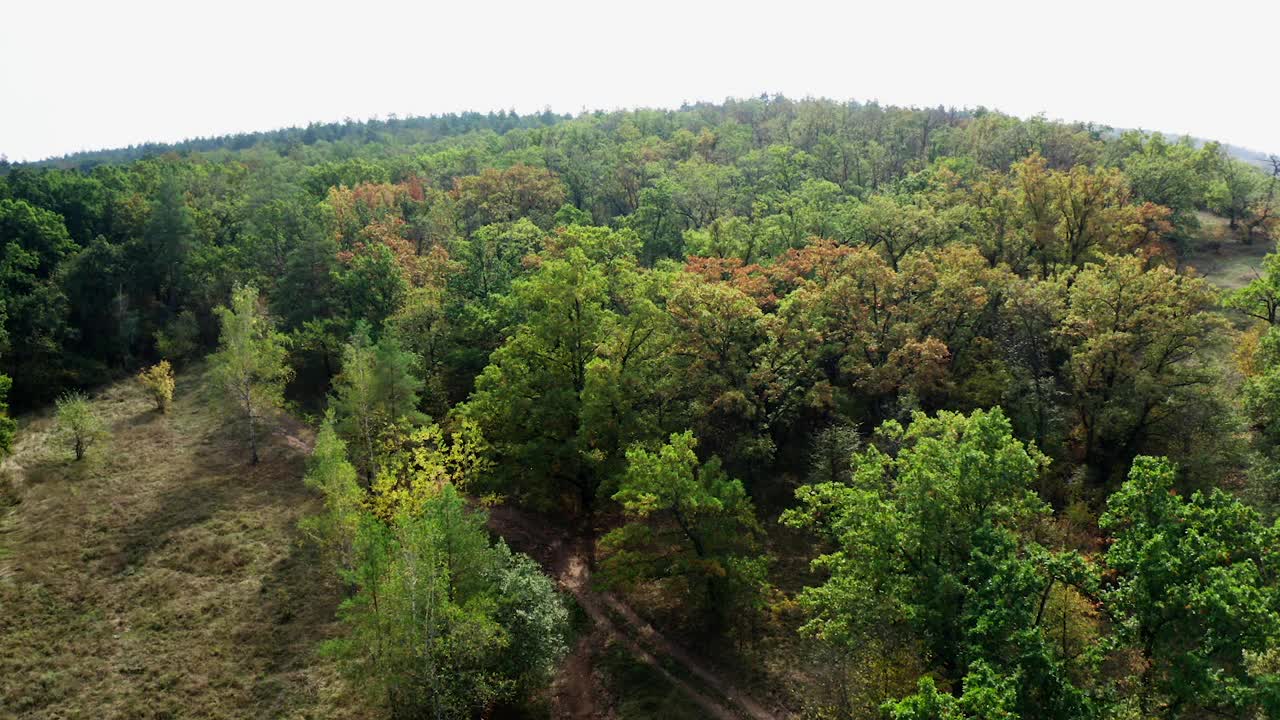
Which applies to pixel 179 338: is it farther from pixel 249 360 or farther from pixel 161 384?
pixel 249 360

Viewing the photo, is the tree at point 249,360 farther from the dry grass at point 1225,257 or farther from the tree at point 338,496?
the dry grass at point 1225,257

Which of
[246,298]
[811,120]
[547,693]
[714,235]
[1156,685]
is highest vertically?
[811,120]

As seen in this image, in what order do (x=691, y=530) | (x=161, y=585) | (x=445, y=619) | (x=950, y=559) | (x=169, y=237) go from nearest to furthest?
(x=950, y=559), (x=445, y=619), (x=691, y=530), (x=161, y=585), (x=169, y=237)

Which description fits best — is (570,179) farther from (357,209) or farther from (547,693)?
(547,693)

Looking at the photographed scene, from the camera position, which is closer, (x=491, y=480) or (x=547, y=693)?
(x=547, y=693)

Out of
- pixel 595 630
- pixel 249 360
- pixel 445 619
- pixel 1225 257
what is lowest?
pixel 595 630

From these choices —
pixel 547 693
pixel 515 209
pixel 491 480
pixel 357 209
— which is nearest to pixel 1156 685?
pixel 547 693

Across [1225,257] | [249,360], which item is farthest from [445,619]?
[1225,257]

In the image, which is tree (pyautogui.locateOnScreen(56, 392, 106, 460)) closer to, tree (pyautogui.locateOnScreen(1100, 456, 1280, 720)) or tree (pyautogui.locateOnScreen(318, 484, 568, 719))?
tree (pyautogui.locateOnScreen(318, 484, 568, 719))
